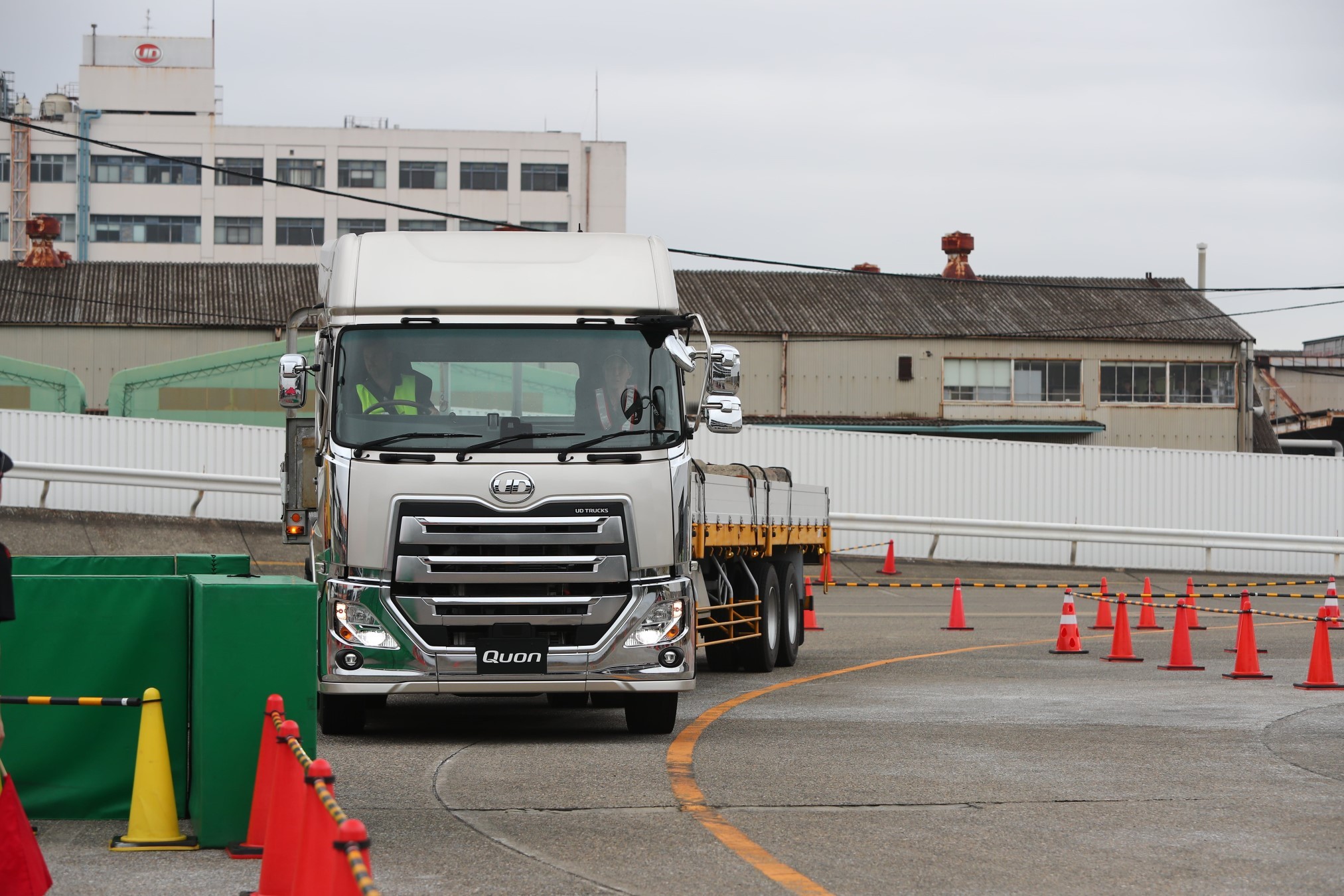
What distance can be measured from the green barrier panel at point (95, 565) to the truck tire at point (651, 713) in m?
2.86

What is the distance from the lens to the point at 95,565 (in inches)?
414

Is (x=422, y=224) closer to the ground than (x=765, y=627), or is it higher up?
higher up

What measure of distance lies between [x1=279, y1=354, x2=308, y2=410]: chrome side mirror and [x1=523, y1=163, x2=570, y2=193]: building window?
73.4 m

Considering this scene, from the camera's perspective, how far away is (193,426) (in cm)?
3316

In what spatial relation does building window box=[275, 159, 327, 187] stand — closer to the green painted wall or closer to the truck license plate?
the green painted wall

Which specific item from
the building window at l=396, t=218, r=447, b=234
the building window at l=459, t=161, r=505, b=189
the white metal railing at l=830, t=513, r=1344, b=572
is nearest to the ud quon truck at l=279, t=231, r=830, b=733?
the white metal railing at l=830, t=513, r=1344, b=572

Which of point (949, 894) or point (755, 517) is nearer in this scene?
point (949, 894)

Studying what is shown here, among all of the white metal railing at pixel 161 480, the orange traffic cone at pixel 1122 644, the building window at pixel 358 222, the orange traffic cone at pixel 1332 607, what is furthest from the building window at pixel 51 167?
the orange traffic cone at pixel 1122 644

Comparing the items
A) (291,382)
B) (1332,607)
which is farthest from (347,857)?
(1332,607)

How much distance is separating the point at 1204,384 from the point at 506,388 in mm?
50639

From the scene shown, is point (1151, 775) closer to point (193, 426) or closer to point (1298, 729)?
point (1298, 729)

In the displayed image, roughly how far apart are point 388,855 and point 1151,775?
187 inches

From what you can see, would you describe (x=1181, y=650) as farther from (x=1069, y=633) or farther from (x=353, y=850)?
(x=353, y=850)

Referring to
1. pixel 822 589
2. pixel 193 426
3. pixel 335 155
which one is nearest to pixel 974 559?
pixel 822 589
